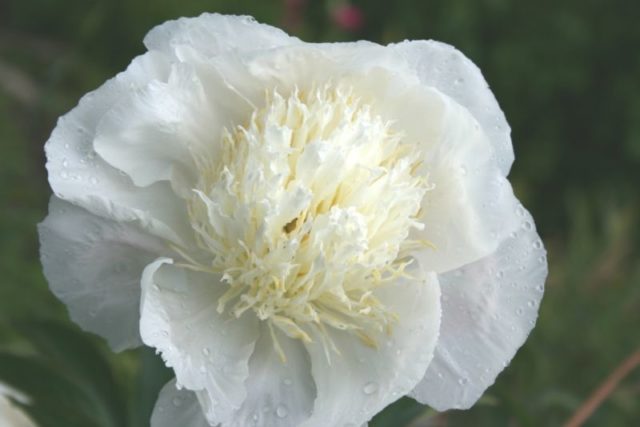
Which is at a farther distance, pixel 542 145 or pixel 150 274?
pixel 542 145

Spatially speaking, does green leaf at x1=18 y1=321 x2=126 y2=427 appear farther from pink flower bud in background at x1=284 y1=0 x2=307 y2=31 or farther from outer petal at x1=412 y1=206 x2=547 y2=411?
pink flower bud in background at x1=284 y1=0 x2=307 y2=31

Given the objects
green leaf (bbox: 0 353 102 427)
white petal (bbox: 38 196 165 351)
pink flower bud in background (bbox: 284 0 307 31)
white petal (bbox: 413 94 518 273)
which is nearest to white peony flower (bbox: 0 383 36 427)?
green leaf (bbox: 0 353 102 427)

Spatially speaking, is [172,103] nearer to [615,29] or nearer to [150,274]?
[150,274]

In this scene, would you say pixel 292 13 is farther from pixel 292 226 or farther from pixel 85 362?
pixel 292 226

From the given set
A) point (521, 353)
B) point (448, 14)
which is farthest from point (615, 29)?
point (521, 353)

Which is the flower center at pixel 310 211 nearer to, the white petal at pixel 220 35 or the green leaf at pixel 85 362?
the white petal at pixel 220 35

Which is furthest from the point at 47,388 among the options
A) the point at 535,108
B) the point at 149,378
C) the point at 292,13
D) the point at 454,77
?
the point at 535,108

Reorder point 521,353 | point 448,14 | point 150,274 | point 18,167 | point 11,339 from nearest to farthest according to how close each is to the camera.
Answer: point 150,274 < point 521,353 < point 11,339 < point 18,167 < point 448,14
